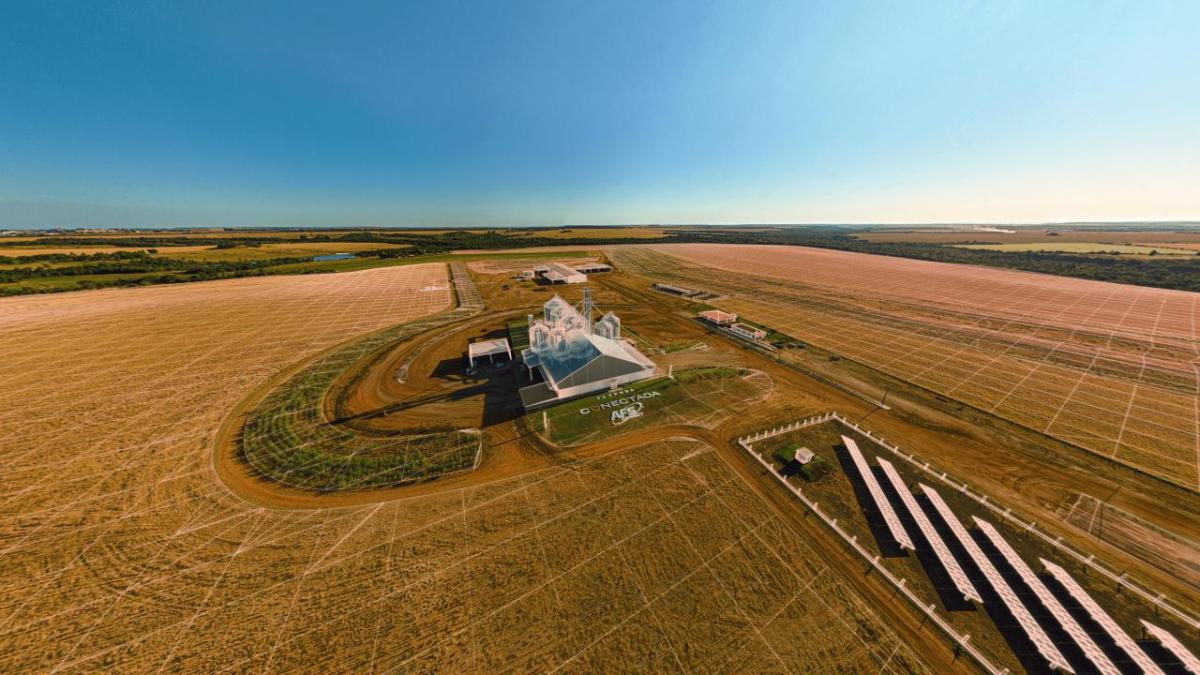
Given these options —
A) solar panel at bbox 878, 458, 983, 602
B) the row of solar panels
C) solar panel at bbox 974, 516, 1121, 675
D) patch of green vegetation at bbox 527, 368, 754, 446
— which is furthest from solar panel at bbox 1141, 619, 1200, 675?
patch of green vegetation at bbox 527, 368, 754, 446

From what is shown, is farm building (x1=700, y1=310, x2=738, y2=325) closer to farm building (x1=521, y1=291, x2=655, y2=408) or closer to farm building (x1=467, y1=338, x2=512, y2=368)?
farm building (x1=521, y1=291, x2=655, y2=408)

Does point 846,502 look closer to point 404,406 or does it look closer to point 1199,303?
point 404,406

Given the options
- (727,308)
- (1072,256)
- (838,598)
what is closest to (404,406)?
(838,598)

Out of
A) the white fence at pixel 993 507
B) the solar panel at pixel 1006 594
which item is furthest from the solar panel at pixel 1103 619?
the solar panel at pixel 1006 594

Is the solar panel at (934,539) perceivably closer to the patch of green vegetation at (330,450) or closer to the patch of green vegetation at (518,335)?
the patch of green vegetation at (330,450)

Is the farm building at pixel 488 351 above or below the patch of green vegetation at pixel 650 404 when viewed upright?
above

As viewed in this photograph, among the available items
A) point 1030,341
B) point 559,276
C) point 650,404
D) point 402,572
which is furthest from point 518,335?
point 1030,341
